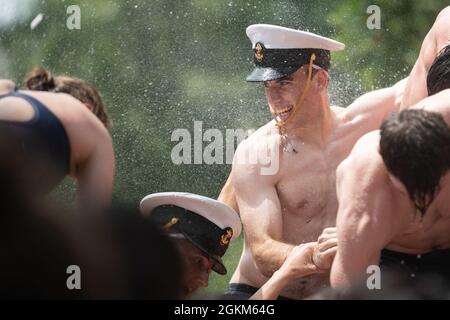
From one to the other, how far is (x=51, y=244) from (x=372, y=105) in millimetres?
1964

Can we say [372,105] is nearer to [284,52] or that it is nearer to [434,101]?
[284,52]

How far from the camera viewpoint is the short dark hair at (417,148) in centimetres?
271

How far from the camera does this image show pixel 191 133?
12.8 ft

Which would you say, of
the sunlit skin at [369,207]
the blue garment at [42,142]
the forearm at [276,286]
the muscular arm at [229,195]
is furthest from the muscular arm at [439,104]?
the muscular arm at [229,195]

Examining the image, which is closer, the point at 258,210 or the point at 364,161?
the point at 364,161

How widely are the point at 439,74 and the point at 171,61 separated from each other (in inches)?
48.7

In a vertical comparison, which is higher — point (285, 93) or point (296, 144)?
point (285, 93)

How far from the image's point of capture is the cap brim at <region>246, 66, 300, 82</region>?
3.53 m

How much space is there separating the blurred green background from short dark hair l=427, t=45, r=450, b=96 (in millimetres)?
762

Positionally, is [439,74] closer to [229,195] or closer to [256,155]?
[256,155]

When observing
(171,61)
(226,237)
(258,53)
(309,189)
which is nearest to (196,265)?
(226,237)

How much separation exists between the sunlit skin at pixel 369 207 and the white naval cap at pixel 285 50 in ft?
2.18

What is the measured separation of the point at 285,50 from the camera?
358cm
